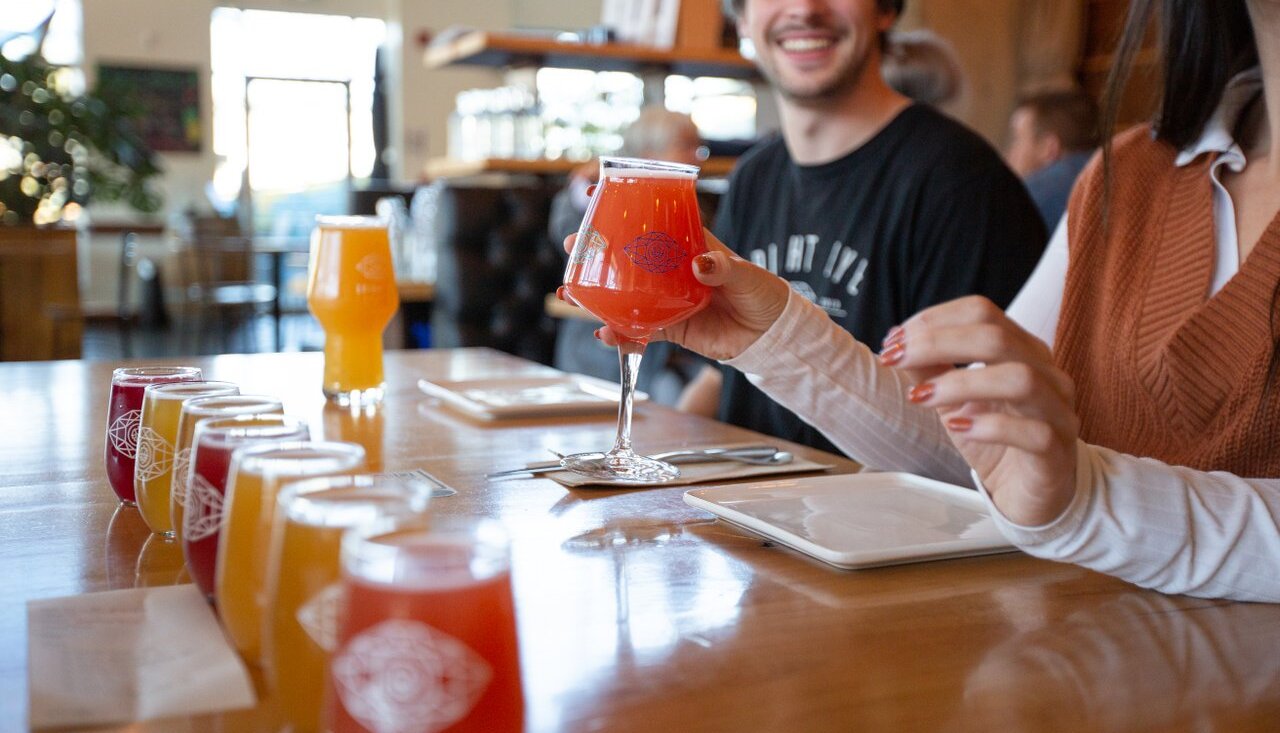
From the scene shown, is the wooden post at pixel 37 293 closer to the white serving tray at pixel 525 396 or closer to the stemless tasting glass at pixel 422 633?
the white serving tray at pixel 525 396

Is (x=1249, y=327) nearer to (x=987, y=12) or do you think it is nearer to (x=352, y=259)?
(x=352, y=259)

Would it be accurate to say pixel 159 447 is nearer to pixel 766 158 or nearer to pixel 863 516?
pixel 863 516

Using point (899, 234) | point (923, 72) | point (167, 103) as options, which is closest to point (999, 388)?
point (899, 234)

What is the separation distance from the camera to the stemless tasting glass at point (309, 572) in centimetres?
51

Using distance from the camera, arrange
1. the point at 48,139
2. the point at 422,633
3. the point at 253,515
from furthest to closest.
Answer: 1. the point at 48,139
2. the point at 253,515
3. the point at 422,633

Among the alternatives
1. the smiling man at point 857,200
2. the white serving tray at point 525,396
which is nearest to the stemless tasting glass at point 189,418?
the white serving tray at point 525,396

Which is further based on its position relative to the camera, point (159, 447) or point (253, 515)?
point (159, 447)

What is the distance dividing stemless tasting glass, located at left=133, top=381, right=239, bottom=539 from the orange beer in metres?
0.35

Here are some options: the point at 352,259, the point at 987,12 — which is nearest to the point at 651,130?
the point at 352,259

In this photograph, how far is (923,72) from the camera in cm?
319

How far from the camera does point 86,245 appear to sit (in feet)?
33.8

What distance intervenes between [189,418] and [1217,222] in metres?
1.01

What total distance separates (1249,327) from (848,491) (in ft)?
1.32

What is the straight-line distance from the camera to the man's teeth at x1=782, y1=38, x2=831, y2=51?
2.08m
